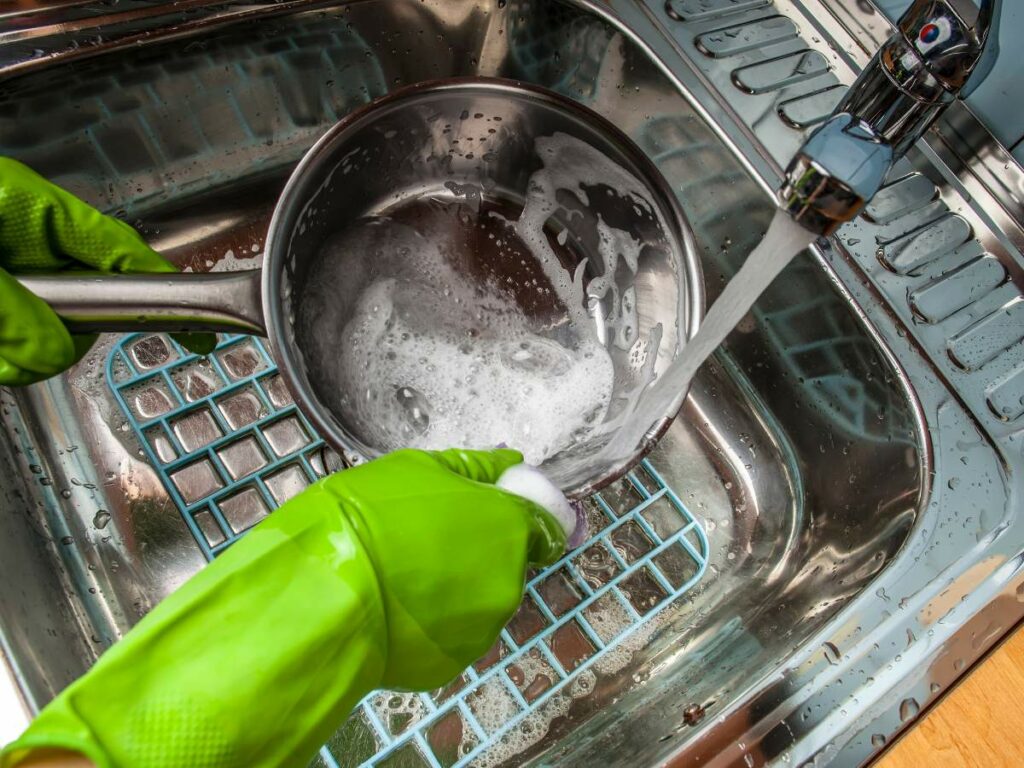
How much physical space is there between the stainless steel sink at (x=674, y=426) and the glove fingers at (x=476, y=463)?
23 cm

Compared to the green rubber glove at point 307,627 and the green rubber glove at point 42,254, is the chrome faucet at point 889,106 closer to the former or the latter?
the green rubber glove at point 307,627

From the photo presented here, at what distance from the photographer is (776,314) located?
36.6 inches

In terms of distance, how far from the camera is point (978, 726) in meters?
0.68

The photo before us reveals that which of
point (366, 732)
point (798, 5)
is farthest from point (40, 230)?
point (798, 5)

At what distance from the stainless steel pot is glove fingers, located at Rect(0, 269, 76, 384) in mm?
16

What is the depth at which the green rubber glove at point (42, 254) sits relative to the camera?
0.60 metres

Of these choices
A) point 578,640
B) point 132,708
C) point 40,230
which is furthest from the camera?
point 578,640

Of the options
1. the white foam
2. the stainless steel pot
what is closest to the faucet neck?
the stainless steel pot

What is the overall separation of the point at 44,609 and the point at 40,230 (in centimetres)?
36

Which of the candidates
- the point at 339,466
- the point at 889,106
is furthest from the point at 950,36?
the point at 339,466

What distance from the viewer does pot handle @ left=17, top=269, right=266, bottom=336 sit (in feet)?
2.01

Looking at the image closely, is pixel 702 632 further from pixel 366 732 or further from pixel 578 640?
pixel 366 732

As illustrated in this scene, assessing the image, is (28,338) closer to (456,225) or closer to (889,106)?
(456,225)

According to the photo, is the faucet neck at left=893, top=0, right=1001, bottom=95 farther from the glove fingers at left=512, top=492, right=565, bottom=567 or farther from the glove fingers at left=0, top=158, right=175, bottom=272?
the glove fingers at left=0, top=158, right=175, bottom=272
